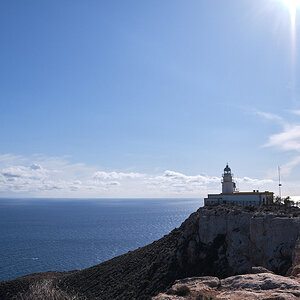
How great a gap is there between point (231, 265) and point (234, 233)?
3819 mm

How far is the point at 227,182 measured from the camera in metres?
55.1

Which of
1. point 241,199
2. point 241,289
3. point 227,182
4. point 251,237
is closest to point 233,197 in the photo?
point 241,199

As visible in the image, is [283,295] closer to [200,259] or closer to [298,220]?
[298,220]

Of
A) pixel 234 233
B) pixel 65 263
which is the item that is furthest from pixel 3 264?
pixel 234 233

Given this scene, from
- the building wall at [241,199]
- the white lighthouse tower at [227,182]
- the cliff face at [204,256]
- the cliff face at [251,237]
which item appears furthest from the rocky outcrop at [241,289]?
the white lighthouse tower at [227,182]

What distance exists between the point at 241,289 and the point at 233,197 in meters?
37.6

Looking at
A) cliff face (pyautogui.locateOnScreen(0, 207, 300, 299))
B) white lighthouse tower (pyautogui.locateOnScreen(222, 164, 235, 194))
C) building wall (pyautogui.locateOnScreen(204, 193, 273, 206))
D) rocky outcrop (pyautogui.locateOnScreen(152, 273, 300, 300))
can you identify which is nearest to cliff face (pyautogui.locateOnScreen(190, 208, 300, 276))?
cliff face (pyautogui.locateOnScreen(0, 207, 300, 299))

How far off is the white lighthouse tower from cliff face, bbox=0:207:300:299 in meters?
13.8

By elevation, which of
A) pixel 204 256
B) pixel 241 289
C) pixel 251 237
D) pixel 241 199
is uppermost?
pixel 241 199

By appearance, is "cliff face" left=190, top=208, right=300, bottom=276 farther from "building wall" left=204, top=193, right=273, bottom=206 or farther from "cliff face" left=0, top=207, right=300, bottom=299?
"building wall" left=204, top=193, right=273, bottom=206

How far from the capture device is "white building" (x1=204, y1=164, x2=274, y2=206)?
45.9m

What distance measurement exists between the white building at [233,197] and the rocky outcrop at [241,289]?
34275mm

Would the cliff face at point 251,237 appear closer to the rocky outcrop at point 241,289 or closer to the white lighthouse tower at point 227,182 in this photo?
the rocky outcrop at point 241,289

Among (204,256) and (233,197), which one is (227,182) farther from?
(204,256)
